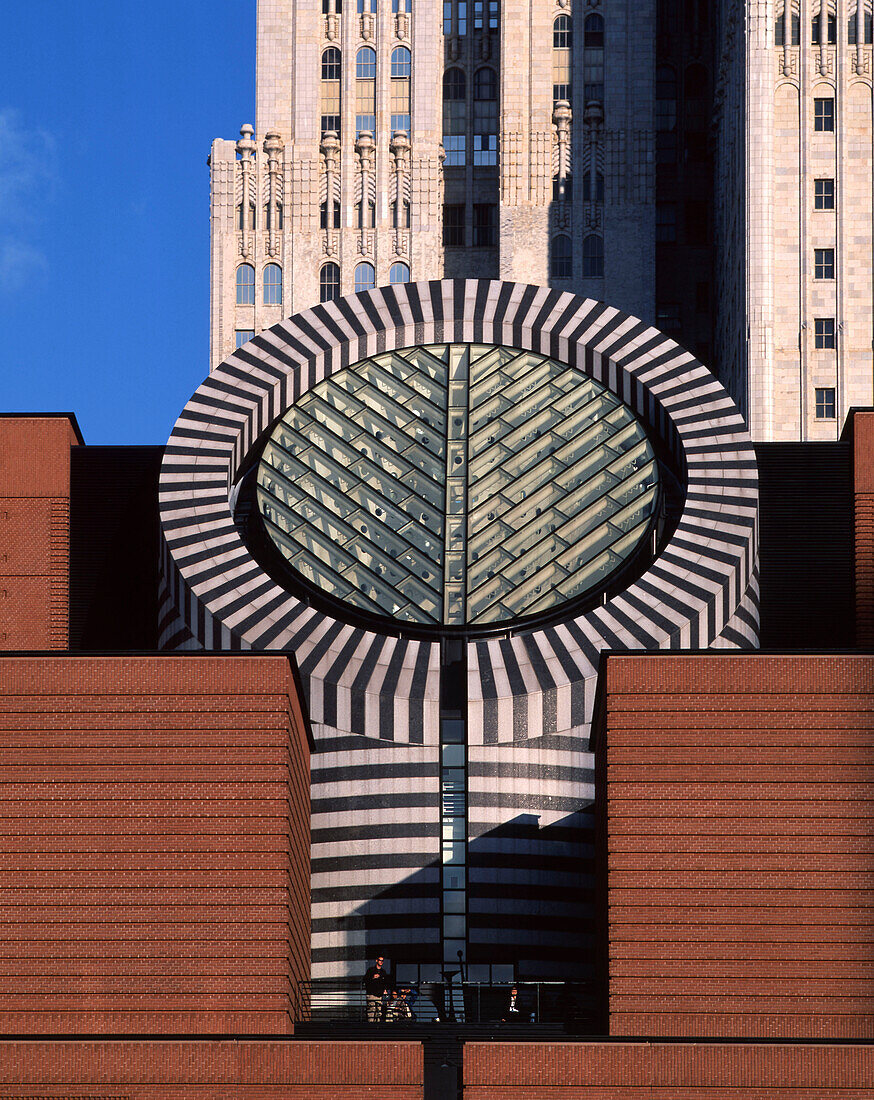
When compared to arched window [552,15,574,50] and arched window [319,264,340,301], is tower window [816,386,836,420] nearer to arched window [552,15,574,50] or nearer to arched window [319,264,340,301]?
arched window [319,264,340,301]

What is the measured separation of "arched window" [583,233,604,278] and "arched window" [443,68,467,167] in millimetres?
9901

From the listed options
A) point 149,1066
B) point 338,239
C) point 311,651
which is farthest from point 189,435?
point 338,239

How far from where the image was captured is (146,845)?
4584cm

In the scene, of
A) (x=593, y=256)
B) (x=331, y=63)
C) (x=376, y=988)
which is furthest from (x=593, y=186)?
(x=376, y=988)

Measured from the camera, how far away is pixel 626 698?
4653 cm

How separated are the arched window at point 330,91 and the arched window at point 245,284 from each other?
9.30 m

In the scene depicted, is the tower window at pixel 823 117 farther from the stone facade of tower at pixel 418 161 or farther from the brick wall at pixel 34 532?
the brick wall at pixel 34 532

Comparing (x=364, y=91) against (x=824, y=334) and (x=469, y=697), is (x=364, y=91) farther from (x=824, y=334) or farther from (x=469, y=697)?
(x=469, y=697)

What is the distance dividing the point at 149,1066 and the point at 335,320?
29.6m

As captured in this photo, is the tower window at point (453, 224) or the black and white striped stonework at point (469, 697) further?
the tower window at point (453, 224)

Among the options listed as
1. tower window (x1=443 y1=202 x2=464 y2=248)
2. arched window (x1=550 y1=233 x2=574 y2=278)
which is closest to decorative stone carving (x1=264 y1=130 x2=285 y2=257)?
tower window (x1=443 y1=202 x2=464 y2=248)

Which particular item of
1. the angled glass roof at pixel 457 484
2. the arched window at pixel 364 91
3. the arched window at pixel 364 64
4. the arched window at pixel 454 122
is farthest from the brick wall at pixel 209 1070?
the arched window at pixel 454 122

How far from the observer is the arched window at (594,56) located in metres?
133

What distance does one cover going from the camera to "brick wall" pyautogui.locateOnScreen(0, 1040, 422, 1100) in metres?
43.1
